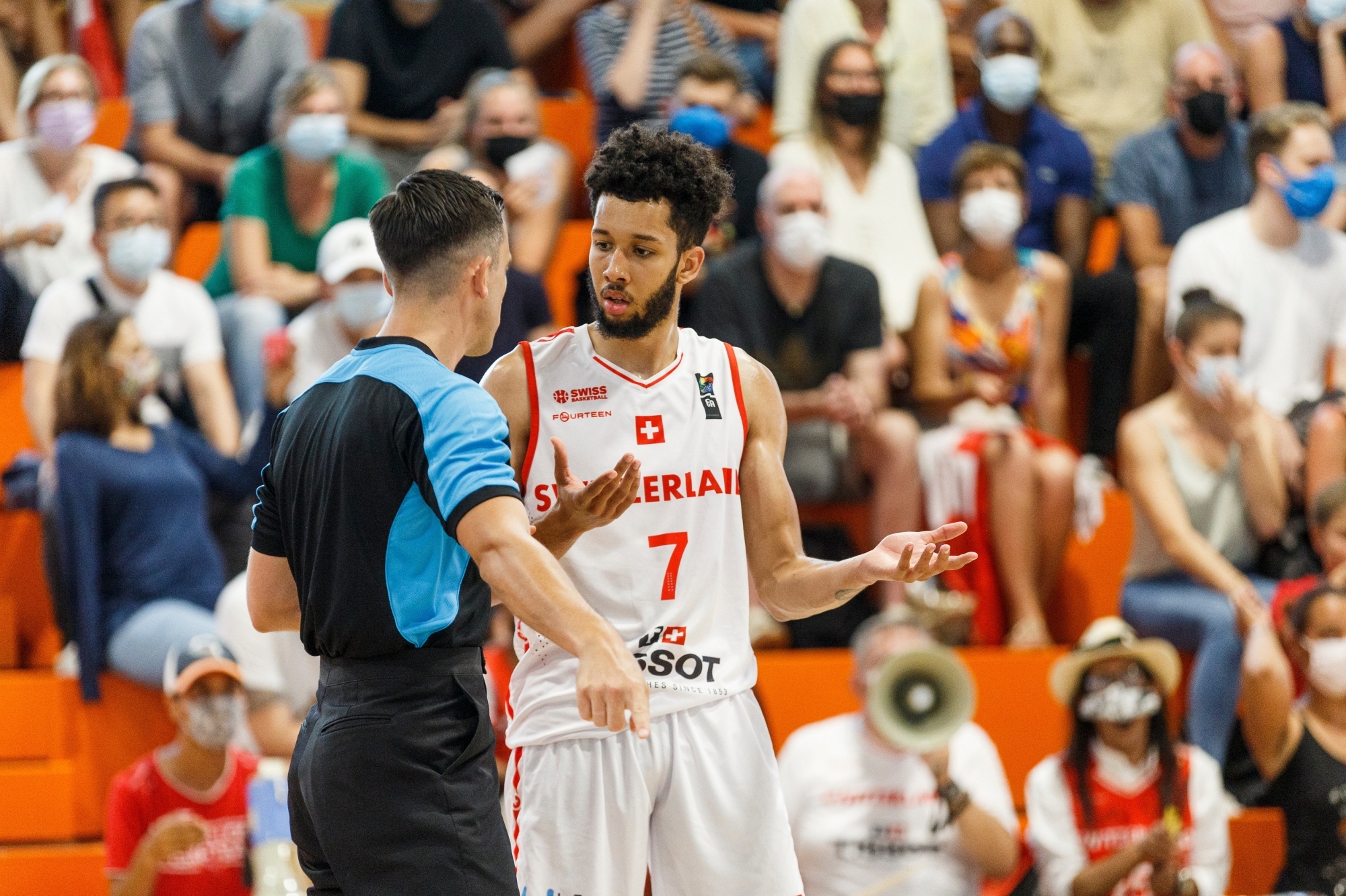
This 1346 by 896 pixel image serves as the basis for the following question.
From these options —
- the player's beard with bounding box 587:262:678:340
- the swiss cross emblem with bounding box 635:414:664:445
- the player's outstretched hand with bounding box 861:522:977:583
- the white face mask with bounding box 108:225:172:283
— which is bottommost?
the player's outstretched hand with bounding box 861:522:977:583

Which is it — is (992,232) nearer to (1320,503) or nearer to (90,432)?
(1320,503)

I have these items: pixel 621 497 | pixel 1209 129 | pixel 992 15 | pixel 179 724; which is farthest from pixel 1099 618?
pixel 621 497

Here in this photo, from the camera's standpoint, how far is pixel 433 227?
9.33 feet

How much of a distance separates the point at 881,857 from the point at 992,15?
423 cm

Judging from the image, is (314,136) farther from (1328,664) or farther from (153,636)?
(1328,664)

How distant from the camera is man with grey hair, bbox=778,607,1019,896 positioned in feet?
17.0

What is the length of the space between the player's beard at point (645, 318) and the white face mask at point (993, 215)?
3.54 m

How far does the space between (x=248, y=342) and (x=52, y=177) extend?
1216mm

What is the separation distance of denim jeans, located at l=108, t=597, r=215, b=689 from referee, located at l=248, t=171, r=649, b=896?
281cm

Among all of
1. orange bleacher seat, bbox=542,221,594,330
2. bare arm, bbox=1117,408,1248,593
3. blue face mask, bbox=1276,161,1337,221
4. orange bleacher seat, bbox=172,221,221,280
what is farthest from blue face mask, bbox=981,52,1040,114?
orange bleacher seat, bbox=172,221,221,280

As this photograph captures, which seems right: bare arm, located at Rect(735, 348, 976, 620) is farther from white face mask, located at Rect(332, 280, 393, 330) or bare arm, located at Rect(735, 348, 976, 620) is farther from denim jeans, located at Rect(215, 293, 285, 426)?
denim jeans, located at Rect(215, 293, 285, 426)

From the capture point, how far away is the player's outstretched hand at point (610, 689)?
96.5 inches

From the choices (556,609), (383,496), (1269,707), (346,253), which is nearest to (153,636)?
(346,253)

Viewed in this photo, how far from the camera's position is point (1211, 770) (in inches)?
214
